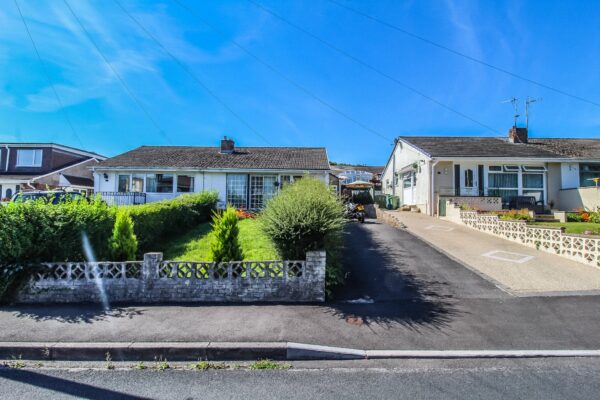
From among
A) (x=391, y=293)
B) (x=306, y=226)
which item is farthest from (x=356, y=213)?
(x=306, y=226)

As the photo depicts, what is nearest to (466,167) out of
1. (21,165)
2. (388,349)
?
(388,349)

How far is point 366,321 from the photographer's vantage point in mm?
4984

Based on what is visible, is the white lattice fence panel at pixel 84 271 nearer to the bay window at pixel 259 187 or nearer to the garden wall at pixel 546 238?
the garden wall at pixel 546 238

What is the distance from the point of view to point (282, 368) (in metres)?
3.85

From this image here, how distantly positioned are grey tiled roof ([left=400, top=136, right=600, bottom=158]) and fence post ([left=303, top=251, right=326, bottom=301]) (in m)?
15.1

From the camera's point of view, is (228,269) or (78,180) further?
(78,180)

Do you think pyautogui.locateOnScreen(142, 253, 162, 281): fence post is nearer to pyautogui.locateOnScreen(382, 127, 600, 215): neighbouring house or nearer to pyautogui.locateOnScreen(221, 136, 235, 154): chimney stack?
pyautogui.locateOnScreen(382, 127, 600, 215): neighbouring house

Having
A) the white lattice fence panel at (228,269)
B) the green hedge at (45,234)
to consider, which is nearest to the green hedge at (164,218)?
the green hedge at (45,234)

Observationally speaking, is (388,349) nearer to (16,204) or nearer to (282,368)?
(282,368)

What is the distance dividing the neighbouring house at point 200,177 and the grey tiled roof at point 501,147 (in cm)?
781

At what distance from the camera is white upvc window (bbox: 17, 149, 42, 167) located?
2632 cm

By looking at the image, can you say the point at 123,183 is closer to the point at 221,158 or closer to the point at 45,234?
the point at 221,158

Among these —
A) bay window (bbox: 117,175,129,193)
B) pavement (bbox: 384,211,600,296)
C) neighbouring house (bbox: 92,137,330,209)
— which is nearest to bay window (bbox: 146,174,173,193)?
neighbouring house (bbox: 92,137,330,209)

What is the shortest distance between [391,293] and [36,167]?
32.3m
